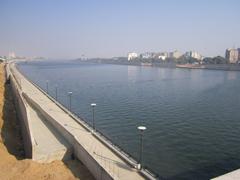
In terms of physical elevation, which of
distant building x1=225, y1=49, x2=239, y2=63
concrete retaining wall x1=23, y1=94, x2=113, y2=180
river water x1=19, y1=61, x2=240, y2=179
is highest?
distant building x1=225, y1=49, x2=239, y2=63

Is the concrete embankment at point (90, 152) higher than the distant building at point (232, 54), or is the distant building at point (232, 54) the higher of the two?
the distant building at point (232, 54)

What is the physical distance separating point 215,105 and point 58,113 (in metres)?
22.2

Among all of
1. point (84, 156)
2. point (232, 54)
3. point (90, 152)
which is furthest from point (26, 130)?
point (232, 54)

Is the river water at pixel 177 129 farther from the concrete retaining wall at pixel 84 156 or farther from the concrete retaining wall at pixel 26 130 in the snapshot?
the concrete retaining wall at pixel 26 130

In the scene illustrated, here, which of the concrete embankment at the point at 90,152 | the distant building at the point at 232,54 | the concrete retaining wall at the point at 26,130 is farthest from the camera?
the distant building at the point at 232,54

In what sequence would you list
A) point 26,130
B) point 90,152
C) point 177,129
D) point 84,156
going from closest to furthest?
1. point 90,152
2. point 84,156
3. point 26,130
4. point 177,129

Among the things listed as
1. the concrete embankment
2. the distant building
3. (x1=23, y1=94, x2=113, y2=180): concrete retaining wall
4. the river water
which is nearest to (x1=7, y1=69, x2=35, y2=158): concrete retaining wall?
the concrete embankment

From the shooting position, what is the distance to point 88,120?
2906 cm

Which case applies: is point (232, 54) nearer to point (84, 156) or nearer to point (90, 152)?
point (84, 156)

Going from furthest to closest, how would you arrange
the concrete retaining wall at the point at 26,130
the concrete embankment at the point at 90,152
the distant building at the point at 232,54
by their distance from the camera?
the distant building at the point at 232,54
the concrete retaining wall at the point at 26,130
the concrete embankment at the point at 90,152

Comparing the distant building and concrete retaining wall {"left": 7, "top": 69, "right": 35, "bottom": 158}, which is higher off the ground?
the distant building

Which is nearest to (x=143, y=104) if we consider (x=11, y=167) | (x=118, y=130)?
(x=118, y=130)

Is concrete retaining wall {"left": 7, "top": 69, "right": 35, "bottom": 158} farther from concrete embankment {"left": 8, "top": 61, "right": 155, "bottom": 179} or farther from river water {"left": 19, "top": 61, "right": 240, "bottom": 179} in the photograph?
river water {"left": 19, "top": 61, "right": 240, "bottom": 179}

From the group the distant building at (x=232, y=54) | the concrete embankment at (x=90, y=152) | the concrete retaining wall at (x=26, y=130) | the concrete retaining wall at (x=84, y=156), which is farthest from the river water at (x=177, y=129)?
the distant building at (x=232, y=54)
